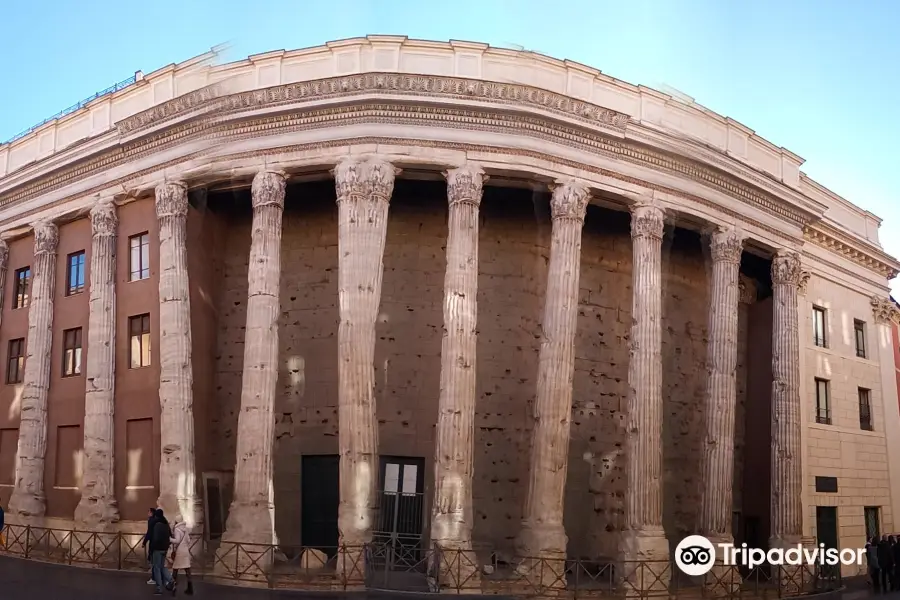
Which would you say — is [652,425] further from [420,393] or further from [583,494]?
[420,393]

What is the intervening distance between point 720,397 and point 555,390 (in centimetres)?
595

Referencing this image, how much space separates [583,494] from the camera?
26.1 meters

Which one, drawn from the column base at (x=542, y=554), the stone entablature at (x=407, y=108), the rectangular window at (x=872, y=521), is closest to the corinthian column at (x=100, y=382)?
the stone entablature at (x=407, y=108)

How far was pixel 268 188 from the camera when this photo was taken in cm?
2312

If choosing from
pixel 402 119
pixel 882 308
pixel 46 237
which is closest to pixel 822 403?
pixel 882 308

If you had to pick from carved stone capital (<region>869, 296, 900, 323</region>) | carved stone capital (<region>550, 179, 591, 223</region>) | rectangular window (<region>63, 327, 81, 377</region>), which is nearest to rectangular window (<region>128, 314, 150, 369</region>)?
rectangular window (<region>63, 327, 81, 377</region>)

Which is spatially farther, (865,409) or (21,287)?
(865,409)

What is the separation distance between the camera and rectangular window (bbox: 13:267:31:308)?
2948 cm

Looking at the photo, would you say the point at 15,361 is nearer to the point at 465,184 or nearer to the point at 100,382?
the point at 100,382

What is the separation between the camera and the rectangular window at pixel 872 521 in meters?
32.0

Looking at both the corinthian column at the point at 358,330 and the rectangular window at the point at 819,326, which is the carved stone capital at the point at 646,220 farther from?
the rectangular window at the point at 819,326

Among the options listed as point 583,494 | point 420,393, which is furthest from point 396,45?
point 583,494

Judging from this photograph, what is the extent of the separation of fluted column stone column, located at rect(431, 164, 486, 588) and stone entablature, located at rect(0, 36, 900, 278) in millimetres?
2101

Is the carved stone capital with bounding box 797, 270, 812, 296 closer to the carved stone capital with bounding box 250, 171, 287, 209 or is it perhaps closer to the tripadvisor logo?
the tripadvisor logo
